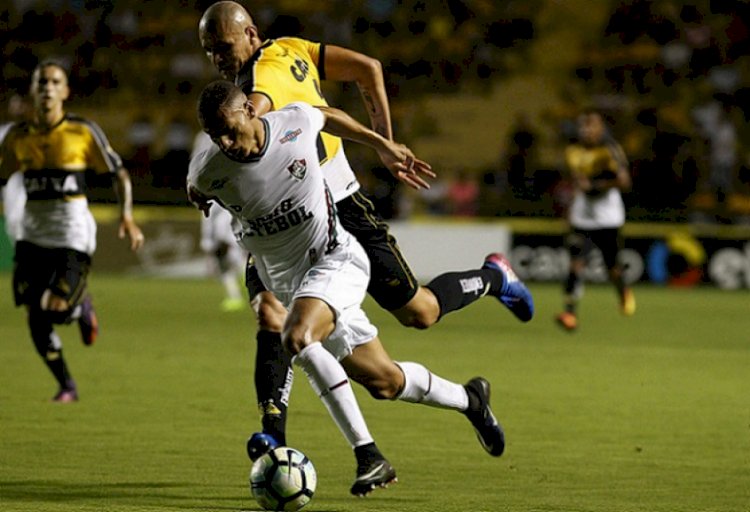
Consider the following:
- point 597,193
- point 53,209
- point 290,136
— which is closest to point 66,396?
point 53,209

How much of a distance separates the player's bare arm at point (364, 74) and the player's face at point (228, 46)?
60 centimetres

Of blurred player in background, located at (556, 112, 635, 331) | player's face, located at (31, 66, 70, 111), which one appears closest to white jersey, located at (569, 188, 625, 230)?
blurred player in background, located at (556, 112, 635, 331)

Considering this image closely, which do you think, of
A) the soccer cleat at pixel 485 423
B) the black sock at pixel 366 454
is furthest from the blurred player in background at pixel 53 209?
the black sock at pixel 366 454

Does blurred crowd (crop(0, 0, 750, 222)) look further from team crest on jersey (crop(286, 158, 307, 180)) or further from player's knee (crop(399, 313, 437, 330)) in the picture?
team crest on jersey (crop(286, 158, 307, 180))

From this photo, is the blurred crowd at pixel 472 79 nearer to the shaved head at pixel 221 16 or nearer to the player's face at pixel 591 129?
the player's face at pixel 591 129

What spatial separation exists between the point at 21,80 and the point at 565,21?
30.8 ft

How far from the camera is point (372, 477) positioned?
18.0 ft

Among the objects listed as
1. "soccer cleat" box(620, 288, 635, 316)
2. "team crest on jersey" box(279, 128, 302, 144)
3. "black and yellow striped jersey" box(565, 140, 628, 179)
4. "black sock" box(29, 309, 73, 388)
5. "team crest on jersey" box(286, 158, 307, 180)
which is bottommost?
"soccer cleat" box(620, 288, 635, 316)

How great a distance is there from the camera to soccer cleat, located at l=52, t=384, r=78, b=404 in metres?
8.88

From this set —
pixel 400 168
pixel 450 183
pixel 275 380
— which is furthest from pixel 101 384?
pixel 450 183

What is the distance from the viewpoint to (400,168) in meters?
5.88

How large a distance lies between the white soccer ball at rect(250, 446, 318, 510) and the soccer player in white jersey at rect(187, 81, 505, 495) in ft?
0.71

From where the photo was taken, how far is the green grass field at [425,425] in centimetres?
584

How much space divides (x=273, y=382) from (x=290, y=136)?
123 centimetres
